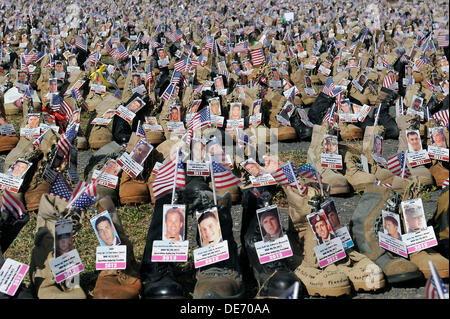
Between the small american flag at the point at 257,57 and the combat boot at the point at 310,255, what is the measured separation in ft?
32.9

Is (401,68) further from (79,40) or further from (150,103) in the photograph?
(79,40)

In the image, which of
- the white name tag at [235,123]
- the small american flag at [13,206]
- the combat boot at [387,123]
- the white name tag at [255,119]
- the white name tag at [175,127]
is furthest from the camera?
the combat boot at [387,123]

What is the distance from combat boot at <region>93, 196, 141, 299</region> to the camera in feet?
15.0

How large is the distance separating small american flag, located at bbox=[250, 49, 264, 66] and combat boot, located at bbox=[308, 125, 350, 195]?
7475mm

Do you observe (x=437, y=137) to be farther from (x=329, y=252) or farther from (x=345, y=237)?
(x=329, y=252)

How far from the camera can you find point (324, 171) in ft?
25.2

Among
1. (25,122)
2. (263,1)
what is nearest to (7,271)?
(25,122)

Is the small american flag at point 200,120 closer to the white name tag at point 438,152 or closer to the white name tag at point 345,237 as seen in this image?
the white name tag at point 438,152

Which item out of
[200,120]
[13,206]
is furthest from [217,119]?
[13,206]

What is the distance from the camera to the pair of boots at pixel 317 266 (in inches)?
190

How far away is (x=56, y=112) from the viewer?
9.55 meters

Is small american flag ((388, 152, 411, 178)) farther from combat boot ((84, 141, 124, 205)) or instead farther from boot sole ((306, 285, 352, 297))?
combat boot ((84, 141, 124, 205))

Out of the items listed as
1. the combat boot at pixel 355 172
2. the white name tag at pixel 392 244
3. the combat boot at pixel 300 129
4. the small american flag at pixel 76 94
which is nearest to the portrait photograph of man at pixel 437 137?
the combat boot at pixel 355 172

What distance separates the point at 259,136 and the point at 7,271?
492cm
